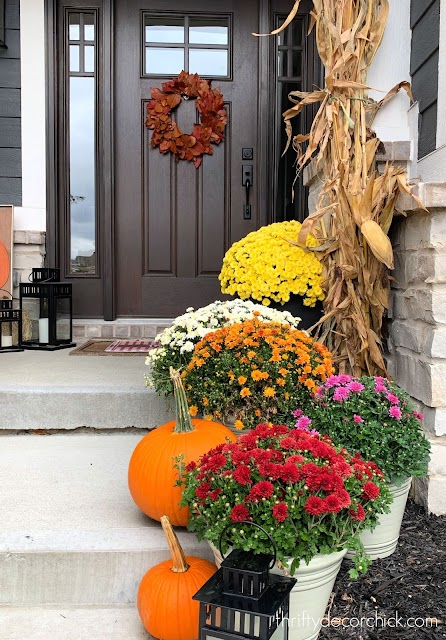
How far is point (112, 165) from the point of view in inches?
152

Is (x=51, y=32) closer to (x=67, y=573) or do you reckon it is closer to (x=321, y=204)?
(x=321, y=204)

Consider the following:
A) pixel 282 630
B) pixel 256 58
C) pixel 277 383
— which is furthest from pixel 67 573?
pixel 256 58

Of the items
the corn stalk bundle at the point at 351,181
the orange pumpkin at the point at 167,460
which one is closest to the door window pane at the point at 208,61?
the corn stalk bundle at the point at 351,181

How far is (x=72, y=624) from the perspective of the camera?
4.87 ft

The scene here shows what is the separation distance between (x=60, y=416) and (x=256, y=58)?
2629mm

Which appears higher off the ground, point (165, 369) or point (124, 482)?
point (165, 369)

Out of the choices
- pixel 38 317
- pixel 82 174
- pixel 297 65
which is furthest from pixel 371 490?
pixel 297 65

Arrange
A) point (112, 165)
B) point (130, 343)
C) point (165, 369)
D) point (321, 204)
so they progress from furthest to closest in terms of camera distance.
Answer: point (112, 165)
point (130, 343)
point (321, 204)
point (165, 369)

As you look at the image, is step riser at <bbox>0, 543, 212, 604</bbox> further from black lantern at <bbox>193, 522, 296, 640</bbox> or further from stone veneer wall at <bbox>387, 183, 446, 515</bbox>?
stone veneer wall at <bbox>387, 183, 446, 515</bbox>

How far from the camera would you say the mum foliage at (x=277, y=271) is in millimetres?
2604

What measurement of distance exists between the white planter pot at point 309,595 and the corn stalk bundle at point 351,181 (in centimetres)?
Answer: 120

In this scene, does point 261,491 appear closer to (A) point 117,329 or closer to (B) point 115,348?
(B) point 115,348

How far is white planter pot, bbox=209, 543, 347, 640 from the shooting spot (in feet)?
4.39

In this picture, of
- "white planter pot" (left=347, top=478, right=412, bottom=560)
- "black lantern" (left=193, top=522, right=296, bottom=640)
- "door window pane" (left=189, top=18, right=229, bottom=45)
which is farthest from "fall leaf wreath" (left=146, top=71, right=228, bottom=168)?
"black lantern" (left=193, top=522, right=296, bottom=640)
